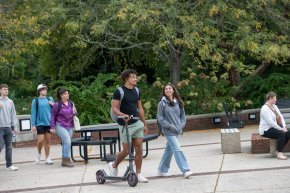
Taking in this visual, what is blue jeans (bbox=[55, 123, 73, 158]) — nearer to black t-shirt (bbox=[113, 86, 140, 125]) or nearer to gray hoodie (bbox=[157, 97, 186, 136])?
gray hoodie (bbox=[157, 97, 186, 136])

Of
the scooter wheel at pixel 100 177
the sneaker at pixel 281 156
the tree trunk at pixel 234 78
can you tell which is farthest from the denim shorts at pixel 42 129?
the tree trunk at pixel 234 78

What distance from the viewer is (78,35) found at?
20.6 metres

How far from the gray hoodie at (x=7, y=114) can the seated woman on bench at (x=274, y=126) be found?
4.85 meters

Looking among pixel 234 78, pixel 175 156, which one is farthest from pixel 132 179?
pixel 234 78

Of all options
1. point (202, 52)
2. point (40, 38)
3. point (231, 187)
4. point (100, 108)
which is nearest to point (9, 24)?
point (40, 38)

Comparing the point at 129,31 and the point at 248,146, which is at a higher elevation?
the point at 129,31

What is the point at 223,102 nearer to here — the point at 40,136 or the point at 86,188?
the point at 40,136

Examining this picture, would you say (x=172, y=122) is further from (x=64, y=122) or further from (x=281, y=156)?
(x=64, y=122)

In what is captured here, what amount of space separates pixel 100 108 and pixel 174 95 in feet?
28.7

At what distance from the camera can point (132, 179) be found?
33.9ft

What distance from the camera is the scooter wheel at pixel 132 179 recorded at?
10336 millimetres

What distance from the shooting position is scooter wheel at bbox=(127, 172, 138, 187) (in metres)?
10.3

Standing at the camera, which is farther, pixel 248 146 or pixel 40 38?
pixel 40 38

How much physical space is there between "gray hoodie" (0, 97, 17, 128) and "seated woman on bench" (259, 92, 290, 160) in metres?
4.85
